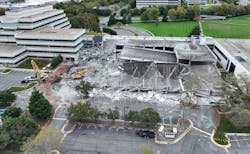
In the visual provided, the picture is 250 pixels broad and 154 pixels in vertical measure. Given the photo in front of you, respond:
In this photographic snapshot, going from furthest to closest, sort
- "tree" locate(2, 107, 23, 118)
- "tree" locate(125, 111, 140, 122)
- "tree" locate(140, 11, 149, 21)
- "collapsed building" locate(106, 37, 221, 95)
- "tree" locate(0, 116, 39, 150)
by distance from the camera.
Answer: "tree" locate(140, 11, 149, 21), "collapsed building" locate(106, 37, 221, 95), "tree" locate(2, 107, 23, 118), "tree" locate(125, 111, 140, 122), "tree" locate(0, 116, 39, 150)

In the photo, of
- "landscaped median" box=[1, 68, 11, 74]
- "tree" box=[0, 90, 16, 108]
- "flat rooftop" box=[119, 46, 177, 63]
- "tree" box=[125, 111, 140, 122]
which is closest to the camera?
"tree" box=[125, 111, 140, 122]

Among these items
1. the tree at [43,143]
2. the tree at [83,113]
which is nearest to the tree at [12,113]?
the tree at [83,113]

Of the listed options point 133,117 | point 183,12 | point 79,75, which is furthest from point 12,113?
point 183,12

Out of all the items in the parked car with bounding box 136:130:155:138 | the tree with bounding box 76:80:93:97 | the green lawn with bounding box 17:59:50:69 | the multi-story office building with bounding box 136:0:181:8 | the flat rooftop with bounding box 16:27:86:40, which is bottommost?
the parked car with bounding box 136:130:155:138

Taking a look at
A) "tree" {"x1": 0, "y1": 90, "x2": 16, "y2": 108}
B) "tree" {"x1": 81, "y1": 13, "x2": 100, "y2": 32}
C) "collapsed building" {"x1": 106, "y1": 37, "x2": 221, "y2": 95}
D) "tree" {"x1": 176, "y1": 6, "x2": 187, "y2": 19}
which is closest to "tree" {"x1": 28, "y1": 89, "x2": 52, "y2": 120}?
"tree" {"x1": 0, "y1": 90, "x2": 16, "y2": 108}

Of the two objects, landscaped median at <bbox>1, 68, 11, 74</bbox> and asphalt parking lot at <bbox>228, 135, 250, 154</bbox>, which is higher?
landscaped median at <bbox>1, 68, 11, 74</bbox>

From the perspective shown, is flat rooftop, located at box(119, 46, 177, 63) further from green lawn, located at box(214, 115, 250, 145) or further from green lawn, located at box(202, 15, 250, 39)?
green lawn, located at box(202, 15, 250, 39)

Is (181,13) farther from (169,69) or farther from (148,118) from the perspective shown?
(148,118)

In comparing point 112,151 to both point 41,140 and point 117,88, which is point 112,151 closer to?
point 41,140
